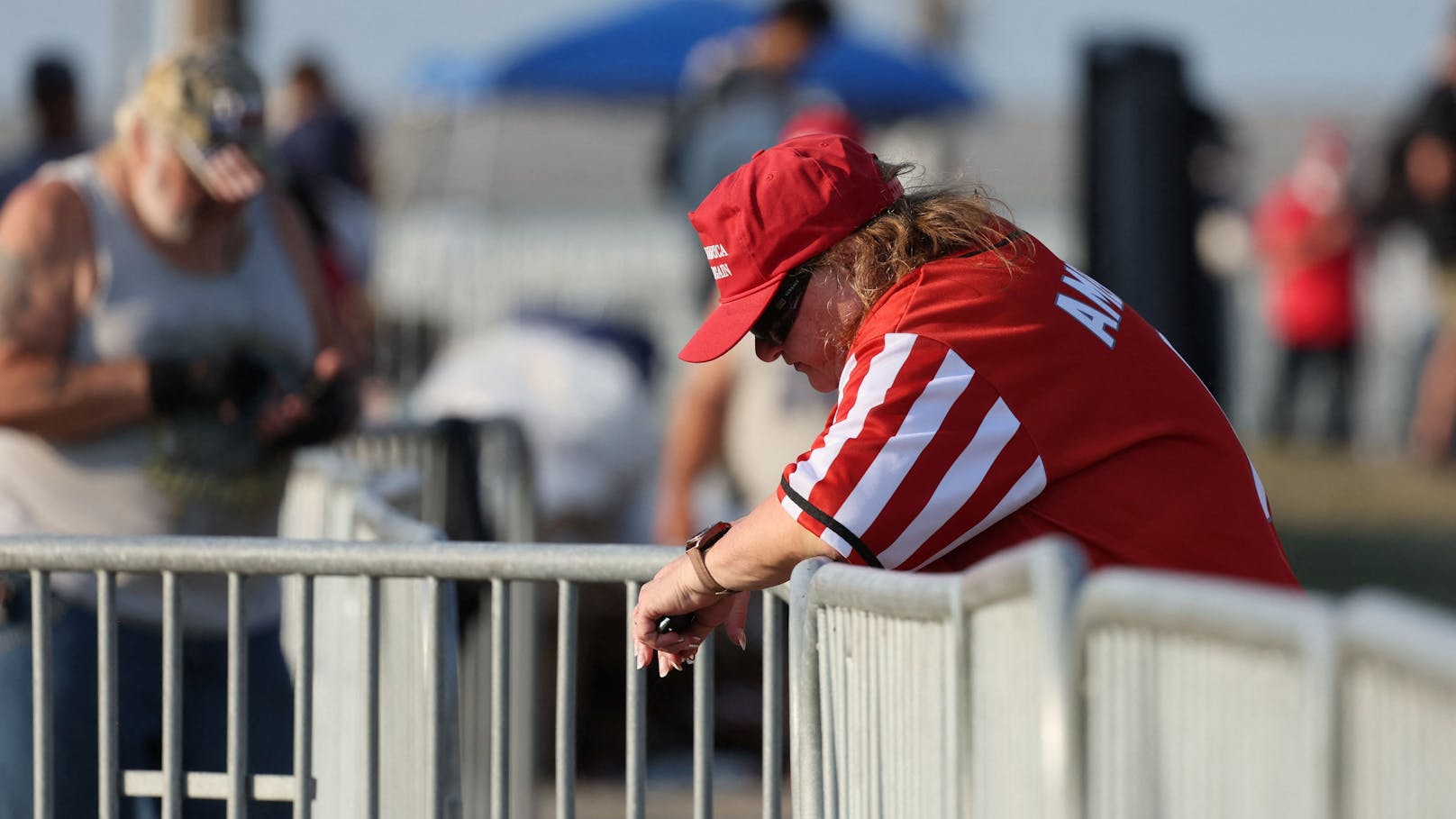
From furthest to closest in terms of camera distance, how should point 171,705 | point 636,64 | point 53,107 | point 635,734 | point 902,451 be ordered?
point 636,64 < point 53,107 < point 171,705 < point 635,734 < point 902,451

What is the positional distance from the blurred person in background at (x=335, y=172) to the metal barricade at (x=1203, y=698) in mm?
5998

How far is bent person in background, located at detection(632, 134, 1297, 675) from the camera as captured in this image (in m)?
2.28

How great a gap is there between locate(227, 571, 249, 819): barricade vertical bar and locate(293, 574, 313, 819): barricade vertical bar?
Result: 7cm

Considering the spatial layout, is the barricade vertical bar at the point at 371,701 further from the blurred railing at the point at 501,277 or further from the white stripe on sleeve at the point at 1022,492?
the blurred railing at the point at 501,277

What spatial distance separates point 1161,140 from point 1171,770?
6.44 meters

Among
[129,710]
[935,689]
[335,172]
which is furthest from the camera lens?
[335,172]

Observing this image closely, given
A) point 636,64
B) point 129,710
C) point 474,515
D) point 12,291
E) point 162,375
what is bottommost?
point 129,710

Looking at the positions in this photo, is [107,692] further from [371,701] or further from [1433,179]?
[1433,179]

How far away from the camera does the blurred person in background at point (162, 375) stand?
359cm

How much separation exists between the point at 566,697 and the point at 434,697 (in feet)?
0.57

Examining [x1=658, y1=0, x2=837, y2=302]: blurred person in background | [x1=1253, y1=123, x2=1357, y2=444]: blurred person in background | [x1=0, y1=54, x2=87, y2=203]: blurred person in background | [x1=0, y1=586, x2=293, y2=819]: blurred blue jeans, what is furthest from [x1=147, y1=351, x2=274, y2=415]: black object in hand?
[x1=1253, y1=123, x2=1357, y2=444]: blurred person in background

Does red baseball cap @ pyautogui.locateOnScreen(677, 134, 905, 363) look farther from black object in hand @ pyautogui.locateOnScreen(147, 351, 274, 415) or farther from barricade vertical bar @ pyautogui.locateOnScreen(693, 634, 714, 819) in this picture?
black object in hand @ pyautogui.locateOnScreen(147, 351, 274, 415)

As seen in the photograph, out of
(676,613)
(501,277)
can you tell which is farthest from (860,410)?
(501,277)

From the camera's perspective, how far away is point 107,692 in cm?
281
